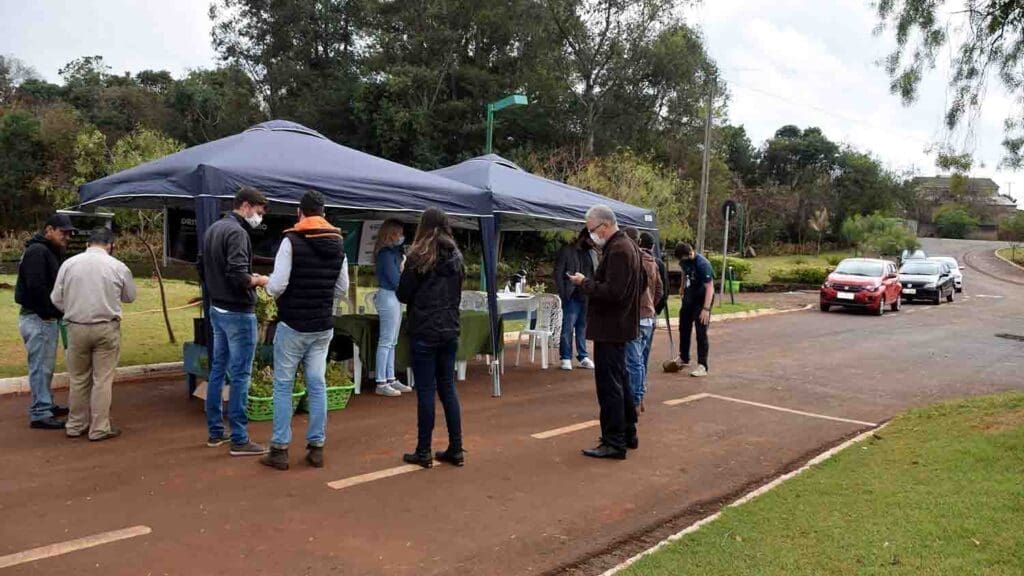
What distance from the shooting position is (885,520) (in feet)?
14.5

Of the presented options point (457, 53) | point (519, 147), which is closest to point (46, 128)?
point (457, 53)

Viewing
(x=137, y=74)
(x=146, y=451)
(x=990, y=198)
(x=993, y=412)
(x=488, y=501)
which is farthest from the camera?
(x=990, y=198)

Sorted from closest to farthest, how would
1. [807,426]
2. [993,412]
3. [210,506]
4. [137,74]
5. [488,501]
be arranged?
[210,506] < [488,501] < [993,412] < [807,426] < [137,74]

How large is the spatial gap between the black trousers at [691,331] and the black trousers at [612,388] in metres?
4.07

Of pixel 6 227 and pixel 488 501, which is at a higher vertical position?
pixel 6 227

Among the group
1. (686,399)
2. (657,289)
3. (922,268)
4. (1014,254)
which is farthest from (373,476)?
(1014,254)

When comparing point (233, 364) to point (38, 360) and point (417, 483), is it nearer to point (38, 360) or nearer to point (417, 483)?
point (417, 483)

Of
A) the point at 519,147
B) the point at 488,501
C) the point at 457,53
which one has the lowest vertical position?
the point at 488,501

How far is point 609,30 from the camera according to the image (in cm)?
3641

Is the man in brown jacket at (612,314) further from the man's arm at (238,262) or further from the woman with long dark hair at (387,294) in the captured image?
the woman with long dark hair at (387,294)

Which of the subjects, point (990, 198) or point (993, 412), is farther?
point (990, 198)

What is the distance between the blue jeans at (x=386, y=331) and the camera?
7.96 meters

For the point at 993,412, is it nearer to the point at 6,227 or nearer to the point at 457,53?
the point at 457,53

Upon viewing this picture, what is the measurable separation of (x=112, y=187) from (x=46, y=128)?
111ft
